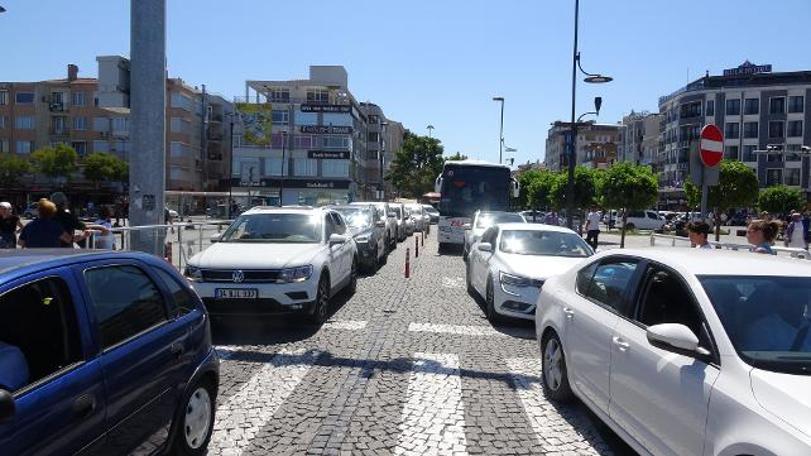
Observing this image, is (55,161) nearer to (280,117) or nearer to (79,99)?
(79,99)

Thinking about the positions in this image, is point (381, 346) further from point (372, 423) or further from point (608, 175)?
point (608, 175)

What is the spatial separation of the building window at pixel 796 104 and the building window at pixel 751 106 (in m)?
3.28

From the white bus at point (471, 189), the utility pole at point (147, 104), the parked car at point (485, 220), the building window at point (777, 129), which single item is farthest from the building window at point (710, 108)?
the utility pole at point (147, 104)

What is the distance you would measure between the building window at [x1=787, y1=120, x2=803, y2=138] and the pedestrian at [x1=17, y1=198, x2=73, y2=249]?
276 ft

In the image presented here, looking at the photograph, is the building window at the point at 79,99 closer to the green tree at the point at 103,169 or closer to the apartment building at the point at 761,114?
the green tree at the point at 103,169

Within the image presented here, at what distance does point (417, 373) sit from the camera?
21.8 feet

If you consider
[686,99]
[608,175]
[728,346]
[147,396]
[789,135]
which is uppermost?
[686,99]

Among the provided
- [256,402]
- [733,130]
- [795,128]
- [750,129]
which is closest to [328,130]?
[733,130]

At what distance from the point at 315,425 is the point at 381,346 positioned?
9.32ft

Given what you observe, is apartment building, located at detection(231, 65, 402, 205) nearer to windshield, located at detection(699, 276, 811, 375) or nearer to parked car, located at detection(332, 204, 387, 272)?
parked car, located at detection(332, 204, 387, 272)

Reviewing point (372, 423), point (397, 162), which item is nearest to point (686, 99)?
point (397, 162)

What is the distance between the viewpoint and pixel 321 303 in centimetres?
911

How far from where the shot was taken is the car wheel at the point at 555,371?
555cm

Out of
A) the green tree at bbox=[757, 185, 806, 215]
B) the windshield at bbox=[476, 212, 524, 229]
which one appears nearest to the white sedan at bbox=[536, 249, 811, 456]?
the windshield at bbox=[476, 212, 524, 229]
